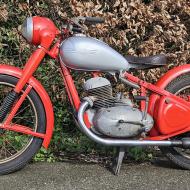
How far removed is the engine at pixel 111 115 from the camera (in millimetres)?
4574

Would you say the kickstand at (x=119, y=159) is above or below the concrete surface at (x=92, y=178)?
above

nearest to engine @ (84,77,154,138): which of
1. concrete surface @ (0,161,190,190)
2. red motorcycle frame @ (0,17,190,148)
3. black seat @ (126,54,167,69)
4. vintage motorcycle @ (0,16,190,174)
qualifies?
vintage motorcycle @ (0,16,190,174)

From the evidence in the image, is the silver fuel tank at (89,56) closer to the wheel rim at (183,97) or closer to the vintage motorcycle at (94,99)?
the vintage motorcycle at (94,99)

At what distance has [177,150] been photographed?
4.90 metres

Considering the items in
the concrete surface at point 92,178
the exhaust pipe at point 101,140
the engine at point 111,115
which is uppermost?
the engine at point 111,115

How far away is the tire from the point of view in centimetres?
485

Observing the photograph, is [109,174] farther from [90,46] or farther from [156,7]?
[156,7]

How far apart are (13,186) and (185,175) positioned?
4.83 feet

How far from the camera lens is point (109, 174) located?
475 cm

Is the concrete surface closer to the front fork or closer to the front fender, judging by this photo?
the front fender

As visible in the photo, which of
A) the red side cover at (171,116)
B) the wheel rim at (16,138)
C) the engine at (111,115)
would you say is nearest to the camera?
the engine at (111,115)

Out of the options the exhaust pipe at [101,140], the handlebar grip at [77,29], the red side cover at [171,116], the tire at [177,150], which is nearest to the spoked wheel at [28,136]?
the exhaust pipe at [101,140]

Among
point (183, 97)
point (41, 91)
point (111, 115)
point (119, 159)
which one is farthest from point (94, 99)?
point (183, 97)

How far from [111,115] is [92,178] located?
1.83ft
